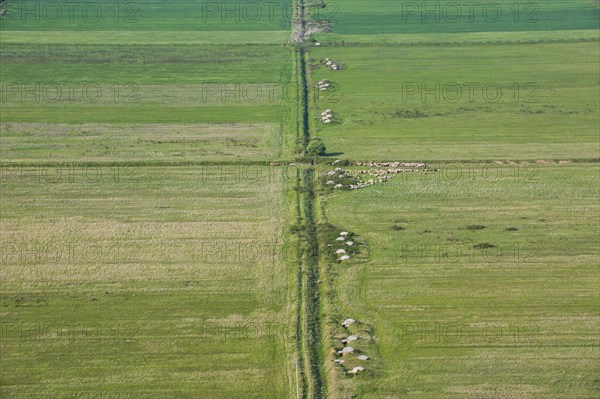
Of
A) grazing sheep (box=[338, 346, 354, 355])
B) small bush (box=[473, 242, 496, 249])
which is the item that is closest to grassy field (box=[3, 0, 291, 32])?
small bush (box=[473, 242, 496, 249])

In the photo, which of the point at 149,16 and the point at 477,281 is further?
the point at 149,16

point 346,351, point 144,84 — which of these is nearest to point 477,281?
point 346,351

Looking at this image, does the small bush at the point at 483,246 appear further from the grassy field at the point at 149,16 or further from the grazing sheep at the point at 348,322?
the grassy field at the point at 149,16

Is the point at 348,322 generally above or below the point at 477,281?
below

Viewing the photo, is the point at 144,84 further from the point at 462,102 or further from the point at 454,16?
the point at 454,16

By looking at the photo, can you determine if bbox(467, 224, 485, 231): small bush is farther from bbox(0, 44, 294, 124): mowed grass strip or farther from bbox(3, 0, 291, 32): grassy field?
bbox(3, 0, 291, 32): grassy field

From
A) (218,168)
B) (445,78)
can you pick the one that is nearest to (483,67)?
(445,78)

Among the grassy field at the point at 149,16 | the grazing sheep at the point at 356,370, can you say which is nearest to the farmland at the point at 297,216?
the grazing sheep at the point at 356,370
